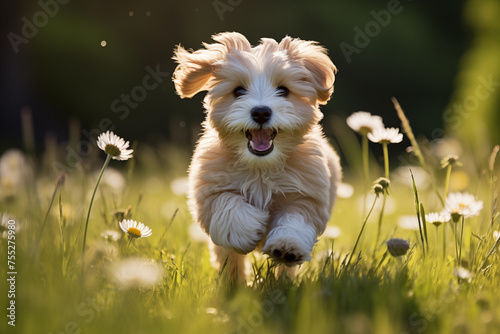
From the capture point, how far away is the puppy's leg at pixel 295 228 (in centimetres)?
283

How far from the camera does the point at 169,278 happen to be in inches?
116

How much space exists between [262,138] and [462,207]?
3.65 feet

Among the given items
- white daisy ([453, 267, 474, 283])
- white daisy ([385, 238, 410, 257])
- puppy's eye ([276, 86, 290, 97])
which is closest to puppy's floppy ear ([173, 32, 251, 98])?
puppy's eye ([276, 86, 290, 97])

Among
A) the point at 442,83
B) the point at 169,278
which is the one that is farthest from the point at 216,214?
the point at 442,83

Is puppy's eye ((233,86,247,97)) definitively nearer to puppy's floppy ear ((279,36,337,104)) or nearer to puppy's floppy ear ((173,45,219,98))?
puppy's floppy ear ((173,45,219,98))

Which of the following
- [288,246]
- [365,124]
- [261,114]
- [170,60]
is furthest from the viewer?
[170,60]

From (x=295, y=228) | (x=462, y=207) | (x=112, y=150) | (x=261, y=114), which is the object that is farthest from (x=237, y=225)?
(x=462, y=207)

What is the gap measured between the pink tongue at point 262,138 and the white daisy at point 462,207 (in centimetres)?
100

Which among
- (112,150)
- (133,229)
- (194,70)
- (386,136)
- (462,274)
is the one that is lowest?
(462,274)

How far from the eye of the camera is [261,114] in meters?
3.03

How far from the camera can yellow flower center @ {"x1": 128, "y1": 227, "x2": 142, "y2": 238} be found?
113 inches

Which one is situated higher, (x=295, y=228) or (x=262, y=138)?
(x=262, y=138)

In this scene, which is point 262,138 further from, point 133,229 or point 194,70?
point 133,229

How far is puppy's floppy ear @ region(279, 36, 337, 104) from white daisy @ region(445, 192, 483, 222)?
3.23 ft
